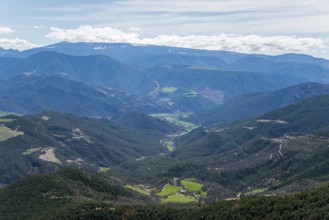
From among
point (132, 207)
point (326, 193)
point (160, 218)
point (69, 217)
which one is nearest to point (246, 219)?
point (326, 193)

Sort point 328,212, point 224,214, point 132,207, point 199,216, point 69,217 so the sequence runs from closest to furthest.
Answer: point 328,212, point 224,214, point 199,216, point 69,217, point 132,207

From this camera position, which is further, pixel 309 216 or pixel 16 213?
pixel 16 213

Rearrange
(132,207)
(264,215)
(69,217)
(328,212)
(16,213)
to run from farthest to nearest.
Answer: (16,213) → (132,207) → (69,217) → (264,215) → (328,212)

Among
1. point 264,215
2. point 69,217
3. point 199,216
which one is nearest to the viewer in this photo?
point 264,215

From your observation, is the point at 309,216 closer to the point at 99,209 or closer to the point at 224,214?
the point at 224,214

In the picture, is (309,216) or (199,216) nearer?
(309,216)

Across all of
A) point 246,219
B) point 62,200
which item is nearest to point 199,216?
point 246,219

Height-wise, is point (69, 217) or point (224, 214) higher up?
point (224, 214)

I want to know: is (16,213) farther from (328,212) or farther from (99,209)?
(328,212)

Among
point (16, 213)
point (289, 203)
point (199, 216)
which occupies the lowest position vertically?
point (16, 213)
